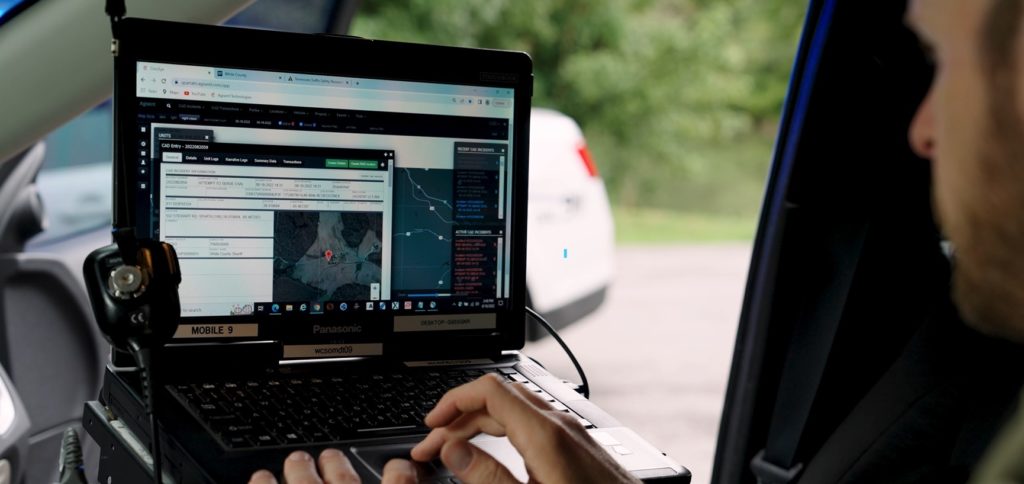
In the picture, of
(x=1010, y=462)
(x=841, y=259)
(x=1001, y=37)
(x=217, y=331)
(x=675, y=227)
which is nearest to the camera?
(x=1010, y=462)

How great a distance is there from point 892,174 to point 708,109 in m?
11.0

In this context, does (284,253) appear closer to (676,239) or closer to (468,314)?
(468,314)

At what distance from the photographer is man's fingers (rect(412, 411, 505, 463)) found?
0.98 meters

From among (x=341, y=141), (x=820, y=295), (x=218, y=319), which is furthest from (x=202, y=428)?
(x=820, y=295)

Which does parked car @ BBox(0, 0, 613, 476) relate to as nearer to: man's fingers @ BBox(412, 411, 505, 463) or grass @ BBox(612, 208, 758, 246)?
man's fingers @ BBox(412, 411, 505, 463)

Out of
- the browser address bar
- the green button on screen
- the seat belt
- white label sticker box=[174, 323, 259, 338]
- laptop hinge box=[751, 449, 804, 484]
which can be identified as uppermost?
the browser address bar

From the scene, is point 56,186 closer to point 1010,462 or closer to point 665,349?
point 1010,462

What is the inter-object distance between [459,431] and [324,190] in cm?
38

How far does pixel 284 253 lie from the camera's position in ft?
4.00

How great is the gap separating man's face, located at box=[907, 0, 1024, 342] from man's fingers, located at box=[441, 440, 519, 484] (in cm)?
43

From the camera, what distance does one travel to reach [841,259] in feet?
6.00

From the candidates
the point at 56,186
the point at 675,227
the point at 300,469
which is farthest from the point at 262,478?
the point at 675,227

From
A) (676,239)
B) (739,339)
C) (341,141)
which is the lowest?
(676,239)

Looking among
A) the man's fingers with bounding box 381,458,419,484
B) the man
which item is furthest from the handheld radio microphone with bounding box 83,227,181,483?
the man
